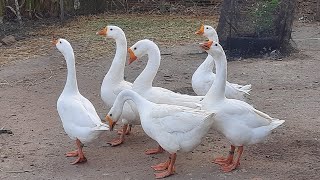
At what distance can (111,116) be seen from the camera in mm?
5594

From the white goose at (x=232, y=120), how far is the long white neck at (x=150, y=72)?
816mm

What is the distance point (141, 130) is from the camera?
6.77 m

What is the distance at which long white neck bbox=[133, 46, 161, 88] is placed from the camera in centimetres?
612

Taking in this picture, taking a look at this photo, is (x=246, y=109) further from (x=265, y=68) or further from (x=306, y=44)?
(x=306, y=44)

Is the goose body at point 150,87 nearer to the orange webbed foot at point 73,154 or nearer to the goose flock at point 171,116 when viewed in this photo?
the goose flock at point 171,116

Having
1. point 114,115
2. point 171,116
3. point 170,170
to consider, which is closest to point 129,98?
point 114,115

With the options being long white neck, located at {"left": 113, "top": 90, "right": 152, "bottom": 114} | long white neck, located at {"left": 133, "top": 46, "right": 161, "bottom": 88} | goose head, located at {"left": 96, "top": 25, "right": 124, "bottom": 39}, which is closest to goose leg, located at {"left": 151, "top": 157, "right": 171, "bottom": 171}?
long white neck, located at {"left": 113, "top": 90, "right": 152, "bottom": 114}

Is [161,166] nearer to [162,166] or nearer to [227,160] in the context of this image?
[162,166]

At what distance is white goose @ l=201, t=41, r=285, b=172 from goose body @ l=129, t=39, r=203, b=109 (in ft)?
1.35

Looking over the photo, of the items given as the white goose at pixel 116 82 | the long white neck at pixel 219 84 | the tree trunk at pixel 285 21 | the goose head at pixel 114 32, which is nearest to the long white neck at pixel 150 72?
the white goose at pixel 116 82

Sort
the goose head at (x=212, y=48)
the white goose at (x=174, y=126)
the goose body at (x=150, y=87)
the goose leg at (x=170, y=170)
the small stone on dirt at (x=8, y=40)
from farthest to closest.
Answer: the small stone on dirt at (x=8, y=40)
the goose body at (x=150, y=87)
the goose head at (x=212, y=48)
the goose leg at (x=170, y=170)
the white goose at (x=174, y=126)

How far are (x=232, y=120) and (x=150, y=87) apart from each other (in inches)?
45.9

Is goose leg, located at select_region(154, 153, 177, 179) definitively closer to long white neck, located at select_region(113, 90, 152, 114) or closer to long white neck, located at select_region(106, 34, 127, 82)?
long white neck, located at select_region(113, 90, 152, 114)

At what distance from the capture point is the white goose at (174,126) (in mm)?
5164
